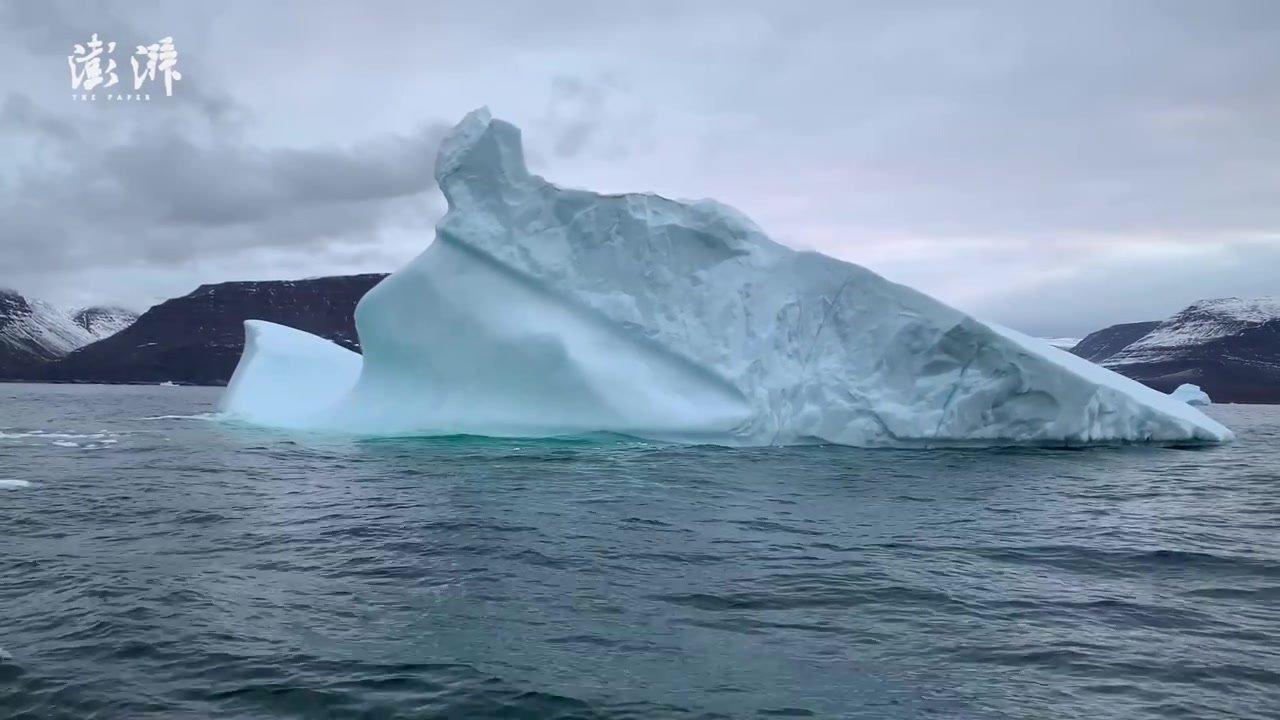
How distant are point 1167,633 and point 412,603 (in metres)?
4.80

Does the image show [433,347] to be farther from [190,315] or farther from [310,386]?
[190,315]

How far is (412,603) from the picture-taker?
19.4 feet

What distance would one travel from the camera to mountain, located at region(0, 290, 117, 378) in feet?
484

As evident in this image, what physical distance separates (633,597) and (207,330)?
417 feet

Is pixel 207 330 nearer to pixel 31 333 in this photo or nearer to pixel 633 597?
pixel 31 333

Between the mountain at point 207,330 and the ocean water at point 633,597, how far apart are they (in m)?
86.6

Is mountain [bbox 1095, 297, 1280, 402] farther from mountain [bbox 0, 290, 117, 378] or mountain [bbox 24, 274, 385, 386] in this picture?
mountain [bbox 0, 290, 117, 378]

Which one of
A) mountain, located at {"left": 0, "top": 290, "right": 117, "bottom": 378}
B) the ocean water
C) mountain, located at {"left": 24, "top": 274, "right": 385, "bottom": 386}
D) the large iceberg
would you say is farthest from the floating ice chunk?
mountain, located at {"left": 0, "top": 290, "right": 117, "bottom": 378}

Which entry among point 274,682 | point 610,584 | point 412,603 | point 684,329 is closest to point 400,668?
point 274,682

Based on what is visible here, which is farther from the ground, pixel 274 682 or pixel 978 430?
pixel 978 430

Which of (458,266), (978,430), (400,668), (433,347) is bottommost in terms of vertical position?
(400,668)

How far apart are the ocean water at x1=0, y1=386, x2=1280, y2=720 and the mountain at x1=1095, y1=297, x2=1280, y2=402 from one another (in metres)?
76.8

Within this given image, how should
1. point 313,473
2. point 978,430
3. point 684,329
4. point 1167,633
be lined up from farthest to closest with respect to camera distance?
point 684,329 < point 978,430 < point 313,473 < point 1167,633

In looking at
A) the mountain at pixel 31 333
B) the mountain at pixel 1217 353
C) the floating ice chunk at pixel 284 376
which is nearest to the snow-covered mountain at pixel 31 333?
the mountain at pixel 31 333
